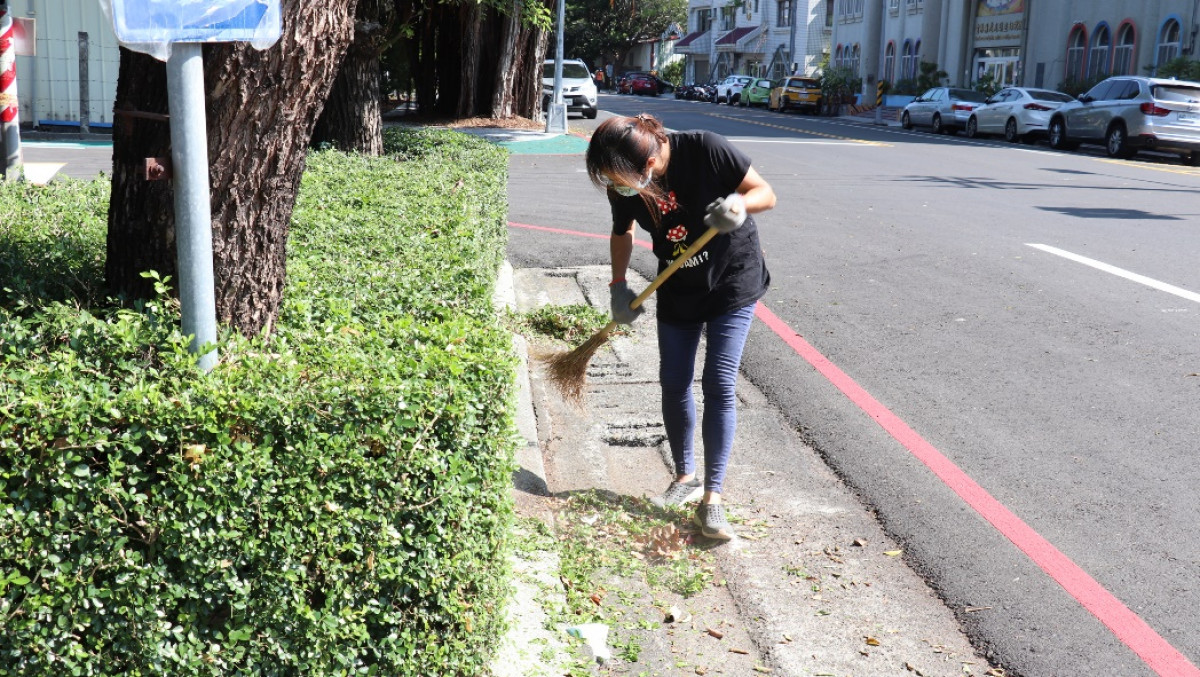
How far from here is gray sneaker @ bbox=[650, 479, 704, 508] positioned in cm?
446

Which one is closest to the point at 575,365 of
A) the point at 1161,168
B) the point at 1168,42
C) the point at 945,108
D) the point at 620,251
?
the point at 620,251

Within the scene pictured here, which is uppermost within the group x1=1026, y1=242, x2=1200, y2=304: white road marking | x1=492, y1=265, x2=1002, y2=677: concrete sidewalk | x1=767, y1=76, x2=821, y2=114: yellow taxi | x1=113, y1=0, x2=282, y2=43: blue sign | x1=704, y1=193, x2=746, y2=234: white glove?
x1=767, y1=76, x2=821, y2=114: yellow taxi

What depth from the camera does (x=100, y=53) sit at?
781 inches

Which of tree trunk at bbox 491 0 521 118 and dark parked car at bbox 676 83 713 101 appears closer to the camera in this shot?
tree trunk at bbox 491 0 521 118

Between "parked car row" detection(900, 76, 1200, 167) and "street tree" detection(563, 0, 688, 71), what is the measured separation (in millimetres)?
48161

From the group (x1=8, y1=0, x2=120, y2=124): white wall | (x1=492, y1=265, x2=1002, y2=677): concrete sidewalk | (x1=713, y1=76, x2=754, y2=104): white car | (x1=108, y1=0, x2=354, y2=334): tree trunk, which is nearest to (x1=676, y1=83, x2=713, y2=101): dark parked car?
(x1=713, y1=76, x2=754, y2=104): white car

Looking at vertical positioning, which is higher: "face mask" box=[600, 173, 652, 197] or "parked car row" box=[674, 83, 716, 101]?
"parked car row" box=[674, 83, 716, 101]

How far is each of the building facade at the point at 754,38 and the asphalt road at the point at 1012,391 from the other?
45018 mm

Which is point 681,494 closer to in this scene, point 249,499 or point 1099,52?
point 249,499

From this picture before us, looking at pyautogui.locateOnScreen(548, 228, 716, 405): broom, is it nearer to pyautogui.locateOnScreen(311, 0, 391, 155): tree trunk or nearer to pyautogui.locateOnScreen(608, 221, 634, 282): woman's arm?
pyautogui.locateOnScreen(608, 221, 634, 282): woman's arm

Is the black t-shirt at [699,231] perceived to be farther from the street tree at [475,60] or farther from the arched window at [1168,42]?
the arched window at [1168,42]

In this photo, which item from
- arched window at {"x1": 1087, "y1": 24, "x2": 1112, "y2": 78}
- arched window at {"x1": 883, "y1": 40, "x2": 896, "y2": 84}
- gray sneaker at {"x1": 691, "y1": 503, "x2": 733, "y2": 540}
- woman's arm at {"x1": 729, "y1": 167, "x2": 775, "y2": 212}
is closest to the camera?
woman's arm at {"x1": 729, "y1": 167, "x2": 775, "y2": 212}

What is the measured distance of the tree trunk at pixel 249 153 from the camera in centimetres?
323

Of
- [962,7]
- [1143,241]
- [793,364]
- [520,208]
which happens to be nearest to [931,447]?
[793,364]
